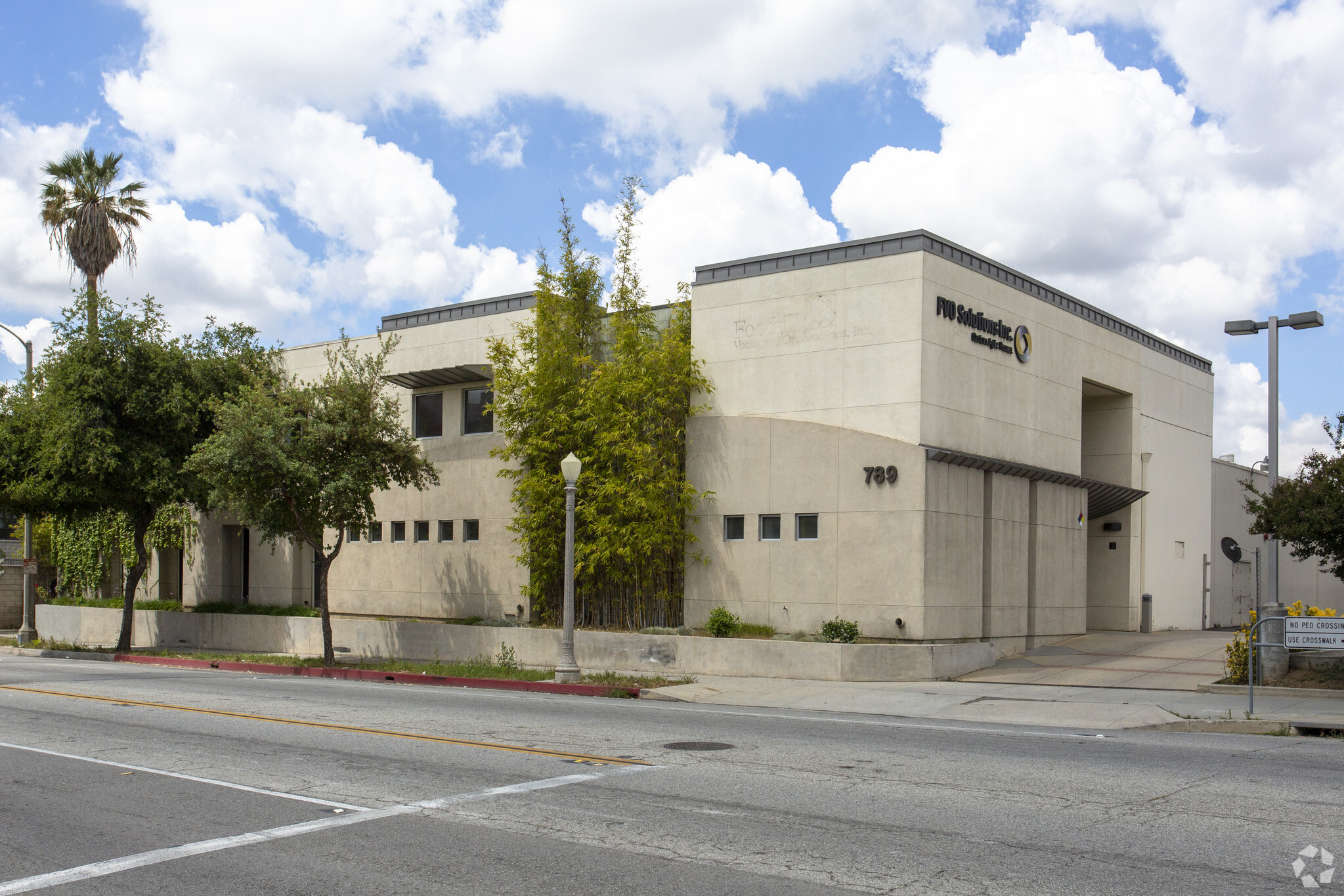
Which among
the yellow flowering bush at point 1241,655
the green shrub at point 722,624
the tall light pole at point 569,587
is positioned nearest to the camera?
the yellow flowering bush at point 1241,655

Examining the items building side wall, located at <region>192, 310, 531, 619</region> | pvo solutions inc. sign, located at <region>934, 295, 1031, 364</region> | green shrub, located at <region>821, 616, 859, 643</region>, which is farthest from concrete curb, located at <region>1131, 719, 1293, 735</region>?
building side wall, located at <region>192, 310, 531, 619</region>

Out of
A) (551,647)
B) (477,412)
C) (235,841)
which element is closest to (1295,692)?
(551,647)

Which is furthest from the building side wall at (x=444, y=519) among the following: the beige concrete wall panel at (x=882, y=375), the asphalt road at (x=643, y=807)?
the asphalt road at (x=643, y=807)

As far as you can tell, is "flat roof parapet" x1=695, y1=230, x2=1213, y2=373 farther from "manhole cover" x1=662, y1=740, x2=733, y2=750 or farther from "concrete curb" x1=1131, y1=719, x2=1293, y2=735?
"manhole cover" x1=662, y1=740, x2=733, y2=750

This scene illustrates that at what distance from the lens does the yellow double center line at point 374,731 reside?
36.7 feet

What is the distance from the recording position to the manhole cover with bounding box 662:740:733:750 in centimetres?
1206

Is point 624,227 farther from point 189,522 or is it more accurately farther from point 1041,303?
point 189,522

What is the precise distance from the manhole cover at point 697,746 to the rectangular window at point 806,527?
431 inches

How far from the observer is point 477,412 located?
29844mm

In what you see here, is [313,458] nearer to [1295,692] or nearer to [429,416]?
[429,416]

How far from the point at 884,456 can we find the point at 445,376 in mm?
13136

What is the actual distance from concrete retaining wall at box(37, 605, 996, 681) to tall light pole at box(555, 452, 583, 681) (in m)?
2.66

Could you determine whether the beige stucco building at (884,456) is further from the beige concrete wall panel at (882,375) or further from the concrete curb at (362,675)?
the concrete curb at (362,675)

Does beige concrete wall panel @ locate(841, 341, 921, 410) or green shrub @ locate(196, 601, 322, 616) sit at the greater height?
beige concrete wall panel @ locate(841, 341, 921, 410)
